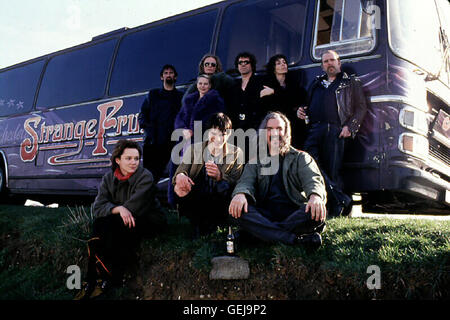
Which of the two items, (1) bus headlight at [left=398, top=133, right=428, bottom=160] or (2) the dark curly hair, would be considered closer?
(1) bus headlight at [left=398, top=133, right=428, bottom=160]

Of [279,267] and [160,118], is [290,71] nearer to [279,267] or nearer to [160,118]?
[160,118]

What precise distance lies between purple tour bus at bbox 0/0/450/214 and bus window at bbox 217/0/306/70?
1 centimetres

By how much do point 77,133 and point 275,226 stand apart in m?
4.45

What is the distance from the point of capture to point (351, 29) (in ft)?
13.8

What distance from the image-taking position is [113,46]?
6.46 m

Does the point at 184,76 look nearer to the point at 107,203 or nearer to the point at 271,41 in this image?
the point at 271,41

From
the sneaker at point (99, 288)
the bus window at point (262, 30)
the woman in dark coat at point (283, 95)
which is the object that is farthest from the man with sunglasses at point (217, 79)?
the sneaker at point (99, 288)

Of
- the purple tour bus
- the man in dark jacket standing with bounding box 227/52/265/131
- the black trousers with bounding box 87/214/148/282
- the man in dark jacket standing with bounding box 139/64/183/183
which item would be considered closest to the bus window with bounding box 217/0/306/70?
the purple tour bus

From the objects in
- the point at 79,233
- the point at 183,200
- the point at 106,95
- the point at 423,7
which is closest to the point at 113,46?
the point at 106,95

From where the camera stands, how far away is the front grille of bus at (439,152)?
4.18 metres

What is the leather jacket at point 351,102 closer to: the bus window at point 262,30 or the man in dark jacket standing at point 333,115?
the man in dark jacket standing at point 333,115

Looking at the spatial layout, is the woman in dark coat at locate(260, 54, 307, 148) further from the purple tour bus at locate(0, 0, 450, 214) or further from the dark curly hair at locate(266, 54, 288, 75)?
the purple tour bus at locate(0, 0, 450, 214)

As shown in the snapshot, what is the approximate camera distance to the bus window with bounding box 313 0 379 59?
4.14 meters

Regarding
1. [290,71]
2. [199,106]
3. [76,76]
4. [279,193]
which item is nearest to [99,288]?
[279,193]
